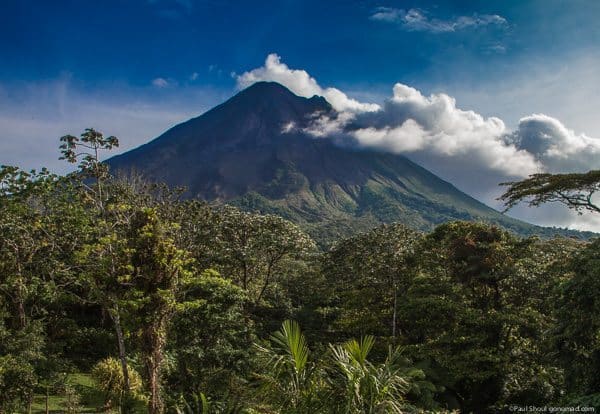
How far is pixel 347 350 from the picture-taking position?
521 cm

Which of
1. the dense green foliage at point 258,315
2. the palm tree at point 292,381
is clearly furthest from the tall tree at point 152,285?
the palm tree at point 292,381

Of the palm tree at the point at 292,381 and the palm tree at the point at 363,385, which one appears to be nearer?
the palm tree at the point at 363,385

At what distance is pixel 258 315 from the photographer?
82.4ft

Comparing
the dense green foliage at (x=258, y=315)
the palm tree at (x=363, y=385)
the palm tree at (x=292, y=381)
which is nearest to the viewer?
the palm tree at (x=363, y=385)

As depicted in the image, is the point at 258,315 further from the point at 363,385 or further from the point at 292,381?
the point at 363,385

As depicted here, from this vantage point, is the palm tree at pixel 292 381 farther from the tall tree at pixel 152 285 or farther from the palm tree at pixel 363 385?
the tall tree at pixel 152 285

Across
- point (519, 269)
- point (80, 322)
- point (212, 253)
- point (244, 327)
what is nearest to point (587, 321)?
→ point (519, 269)

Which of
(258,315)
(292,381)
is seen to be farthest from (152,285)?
(258,315)

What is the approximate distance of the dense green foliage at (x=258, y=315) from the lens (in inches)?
307

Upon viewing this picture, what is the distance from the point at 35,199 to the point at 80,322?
9921mm

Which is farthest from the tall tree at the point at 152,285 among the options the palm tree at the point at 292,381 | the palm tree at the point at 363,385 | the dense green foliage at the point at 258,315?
the palm tree at the point at 363,385

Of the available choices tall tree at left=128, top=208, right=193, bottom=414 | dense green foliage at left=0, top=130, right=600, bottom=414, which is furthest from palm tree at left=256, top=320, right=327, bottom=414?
tall tree at left=128, top=208, right=193, bottom=414

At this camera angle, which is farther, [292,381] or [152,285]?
[152,285]

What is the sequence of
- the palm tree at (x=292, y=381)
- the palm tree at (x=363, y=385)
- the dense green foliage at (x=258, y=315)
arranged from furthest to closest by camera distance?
the dense green foliage at (x=258, y=315), the palm tree at (x=292, y=381), the palm tree at (x=363, y=385)
